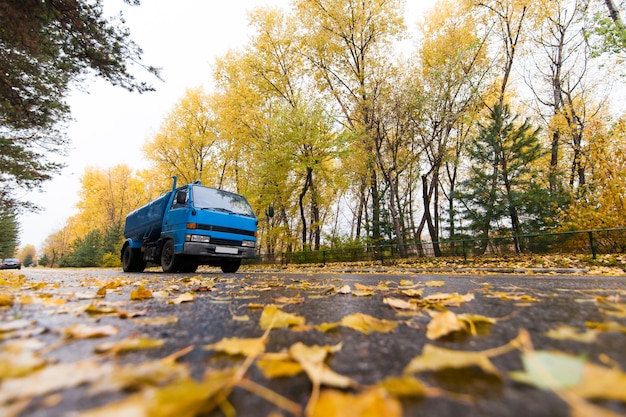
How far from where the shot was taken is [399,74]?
1521 centimetres

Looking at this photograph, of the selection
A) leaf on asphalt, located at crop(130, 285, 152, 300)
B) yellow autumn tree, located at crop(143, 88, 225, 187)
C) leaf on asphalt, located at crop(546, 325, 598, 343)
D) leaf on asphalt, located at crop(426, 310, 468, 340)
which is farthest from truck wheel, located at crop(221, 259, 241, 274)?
yellow autumn tree, located at crop(143, 88, 225, 187)

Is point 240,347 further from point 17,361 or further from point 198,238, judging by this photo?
point 198,238

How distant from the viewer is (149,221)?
900cm

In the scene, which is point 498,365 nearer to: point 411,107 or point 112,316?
point 112,316

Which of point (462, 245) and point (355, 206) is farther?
point (355, 206)

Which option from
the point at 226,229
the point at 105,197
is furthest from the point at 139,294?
the point at 105,197

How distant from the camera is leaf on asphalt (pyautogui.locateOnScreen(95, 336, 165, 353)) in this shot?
0.95m

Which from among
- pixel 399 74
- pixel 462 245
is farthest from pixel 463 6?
pixel 462 245

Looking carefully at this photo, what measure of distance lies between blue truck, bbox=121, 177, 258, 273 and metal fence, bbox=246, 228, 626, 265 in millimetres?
6236

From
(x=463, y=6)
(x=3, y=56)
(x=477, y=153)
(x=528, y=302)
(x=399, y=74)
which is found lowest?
(x=528, y=302)

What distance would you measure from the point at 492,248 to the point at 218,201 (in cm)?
997

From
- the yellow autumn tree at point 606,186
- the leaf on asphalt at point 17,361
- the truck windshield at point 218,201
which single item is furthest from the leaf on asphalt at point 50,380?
the yellow autumn tree at point 606,186

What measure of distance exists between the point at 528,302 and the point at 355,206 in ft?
101

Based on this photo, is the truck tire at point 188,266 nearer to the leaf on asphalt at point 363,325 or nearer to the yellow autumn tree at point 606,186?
the leaf on asphalt at point 363,325
